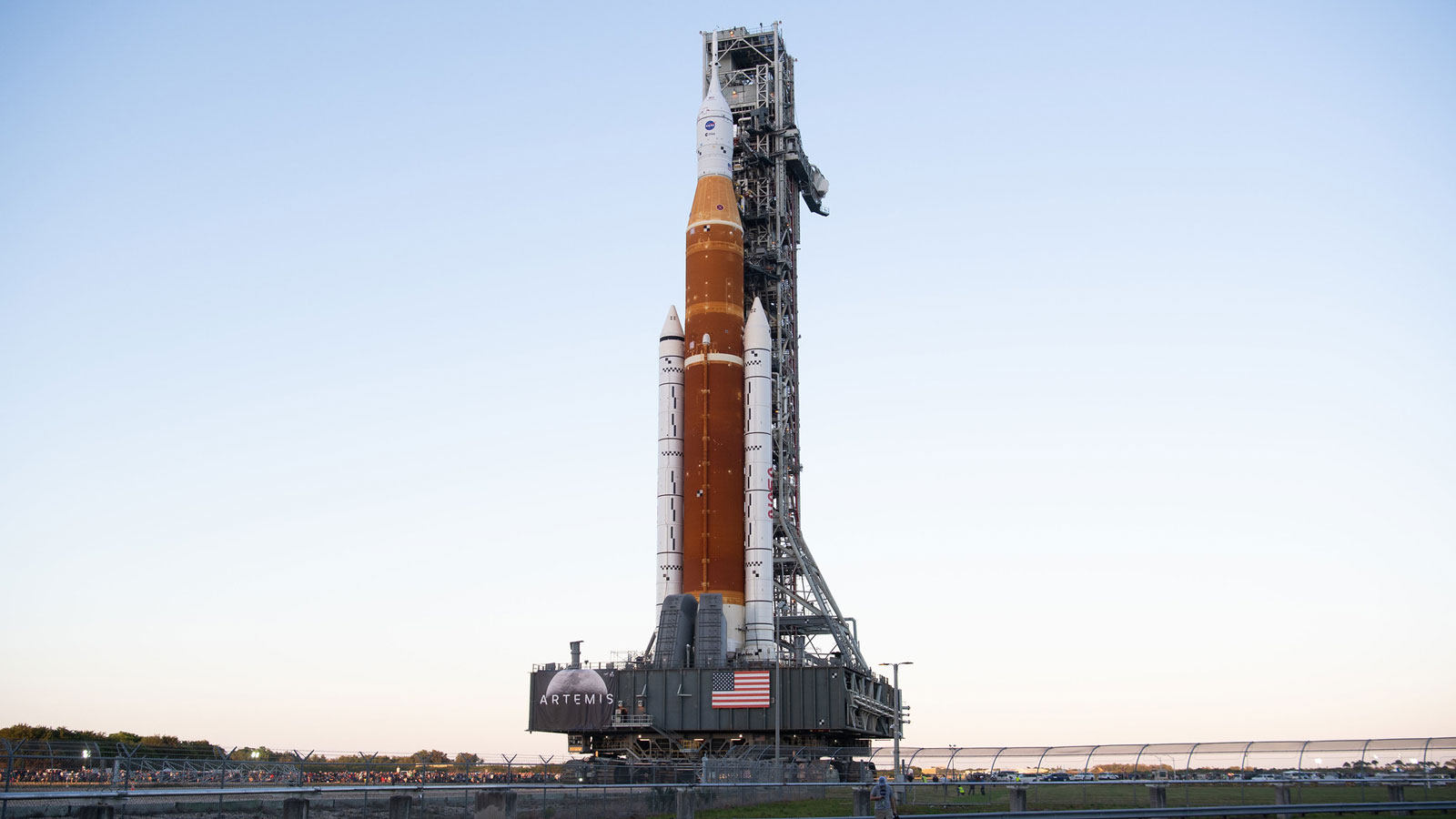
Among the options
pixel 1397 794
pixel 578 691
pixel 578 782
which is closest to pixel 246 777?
pixel 578 782

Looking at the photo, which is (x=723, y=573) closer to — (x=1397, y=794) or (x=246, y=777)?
(x=246, y=777)

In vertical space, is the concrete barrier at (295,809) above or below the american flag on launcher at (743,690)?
below

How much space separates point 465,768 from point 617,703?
→ 34.7 metres

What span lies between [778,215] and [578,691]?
36.0m

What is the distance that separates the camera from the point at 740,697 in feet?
230

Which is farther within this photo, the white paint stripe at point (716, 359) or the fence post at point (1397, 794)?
the white paint stripe at point (716, 359)

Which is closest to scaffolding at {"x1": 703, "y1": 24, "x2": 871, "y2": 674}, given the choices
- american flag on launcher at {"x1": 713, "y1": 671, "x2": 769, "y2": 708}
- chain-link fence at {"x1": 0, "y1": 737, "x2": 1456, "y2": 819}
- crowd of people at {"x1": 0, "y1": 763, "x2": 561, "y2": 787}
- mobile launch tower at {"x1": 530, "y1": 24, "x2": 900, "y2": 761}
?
mobile launch tower at {"x1": 530, "y1": 24, "x2": 900, "y2": 761}

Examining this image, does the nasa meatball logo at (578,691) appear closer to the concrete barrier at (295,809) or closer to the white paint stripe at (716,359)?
the white paint stripe at (716,359)

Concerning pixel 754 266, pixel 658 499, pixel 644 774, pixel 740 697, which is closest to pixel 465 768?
pixel 644 774

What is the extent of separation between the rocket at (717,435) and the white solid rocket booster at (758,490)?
5cm

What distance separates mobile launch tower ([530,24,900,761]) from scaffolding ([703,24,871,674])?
0.22m

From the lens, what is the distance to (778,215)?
8875 centimetres

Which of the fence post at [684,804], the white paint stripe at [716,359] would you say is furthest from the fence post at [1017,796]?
the white paint stripe at [716,359]

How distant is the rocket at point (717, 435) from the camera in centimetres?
7381
